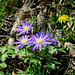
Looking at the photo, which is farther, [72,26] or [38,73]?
[72,26]

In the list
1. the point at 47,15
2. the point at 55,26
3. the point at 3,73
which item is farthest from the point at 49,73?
the point at 47,15

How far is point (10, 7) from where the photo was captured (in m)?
3.07

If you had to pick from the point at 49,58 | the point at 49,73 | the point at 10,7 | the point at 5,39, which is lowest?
the point at 49,73

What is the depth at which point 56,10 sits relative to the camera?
292 centimetres

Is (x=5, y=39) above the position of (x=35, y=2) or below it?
below

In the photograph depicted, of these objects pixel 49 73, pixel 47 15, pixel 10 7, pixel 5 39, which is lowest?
pixel 49 73

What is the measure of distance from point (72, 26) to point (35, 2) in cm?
106

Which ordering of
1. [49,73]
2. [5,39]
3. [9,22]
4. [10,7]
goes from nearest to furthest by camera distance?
[49,73] → [5,39] → [9,22] → [10,7]

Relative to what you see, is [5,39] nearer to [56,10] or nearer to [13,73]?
[13,73]

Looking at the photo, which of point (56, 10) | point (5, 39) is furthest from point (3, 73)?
point (56, 10)

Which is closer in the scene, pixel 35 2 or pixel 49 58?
pixel 49 58

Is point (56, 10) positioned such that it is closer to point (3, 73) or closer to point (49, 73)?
point (49, 73)

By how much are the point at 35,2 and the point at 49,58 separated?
Result: 1.65m

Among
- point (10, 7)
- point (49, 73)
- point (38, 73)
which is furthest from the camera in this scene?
point (10, 7)
